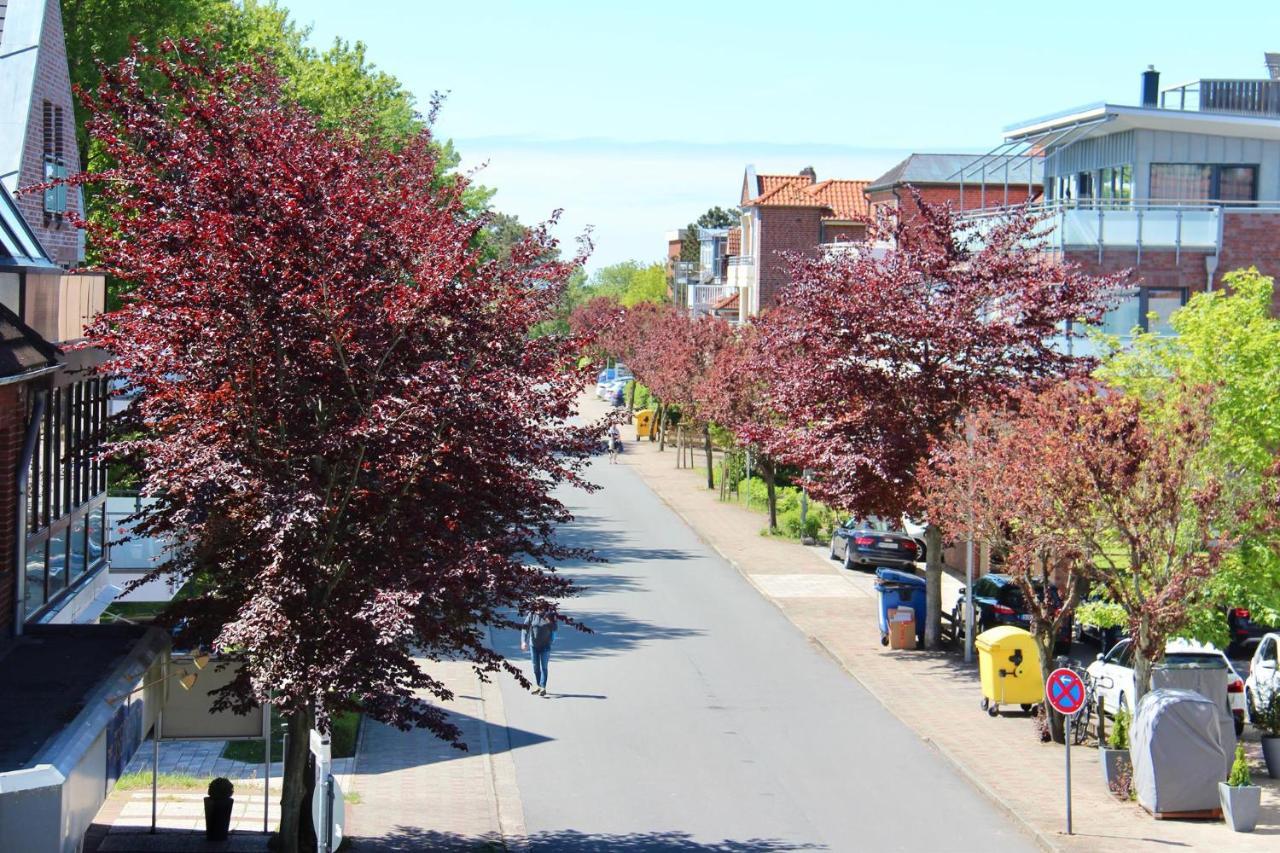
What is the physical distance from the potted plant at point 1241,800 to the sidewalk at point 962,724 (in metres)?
0.18

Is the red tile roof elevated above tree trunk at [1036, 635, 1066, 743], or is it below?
above

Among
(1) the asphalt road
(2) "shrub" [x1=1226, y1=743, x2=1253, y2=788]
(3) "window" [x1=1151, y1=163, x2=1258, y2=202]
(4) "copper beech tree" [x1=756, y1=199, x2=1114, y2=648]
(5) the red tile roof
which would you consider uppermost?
(5) the red tile roof

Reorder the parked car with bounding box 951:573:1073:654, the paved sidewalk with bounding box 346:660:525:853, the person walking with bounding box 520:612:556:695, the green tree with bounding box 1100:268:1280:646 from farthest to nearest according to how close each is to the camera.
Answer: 1. the parked car with bounding box 951:573:1073:654
2. the person walking with bounding box 520:612:556:695
3. the green tree with bounding box 1100:268:1280:646
4. the paved sidewalk with bounding box 346:660:525:853

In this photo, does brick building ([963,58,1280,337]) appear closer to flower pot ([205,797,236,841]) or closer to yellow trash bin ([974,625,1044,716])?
yellow trash bin ([974,625,1044,716])

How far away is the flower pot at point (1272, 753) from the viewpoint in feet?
61.5

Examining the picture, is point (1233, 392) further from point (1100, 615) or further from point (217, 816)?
point (217, 816)

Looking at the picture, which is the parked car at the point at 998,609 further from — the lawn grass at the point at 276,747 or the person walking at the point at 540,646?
the lawn grass at the point at 276,747

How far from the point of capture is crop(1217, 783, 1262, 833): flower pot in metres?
16.8

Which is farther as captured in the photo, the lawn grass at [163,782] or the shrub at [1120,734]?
the shrub at [1120,734]

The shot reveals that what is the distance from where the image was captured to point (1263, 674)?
21.4 metres

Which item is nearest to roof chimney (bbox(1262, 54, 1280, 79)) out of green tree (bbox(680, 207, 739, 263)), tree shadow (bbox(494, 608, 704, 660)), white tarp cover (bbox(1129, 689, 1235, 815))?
tree shadow (bbox(494, 608, 704, 660))

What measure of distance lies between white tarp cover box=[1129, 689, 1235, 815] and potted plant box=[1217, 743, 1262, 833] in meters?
0.30

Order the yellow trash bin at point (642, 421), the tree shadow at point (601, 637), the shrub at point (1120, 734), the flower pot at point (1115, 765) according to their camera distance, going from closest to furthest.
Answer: the flower pot at point (1115, 765) < the shrub at point (1120, 734) < the tree shadow at point (601, 637) < the yellow trash bin at point (642, 421)

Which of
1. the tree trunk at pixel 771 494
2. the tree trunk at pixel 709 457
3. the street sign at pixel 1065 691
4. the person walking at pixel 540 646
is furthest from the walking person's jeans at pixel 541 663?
the tree trunk at pixel 709 457
